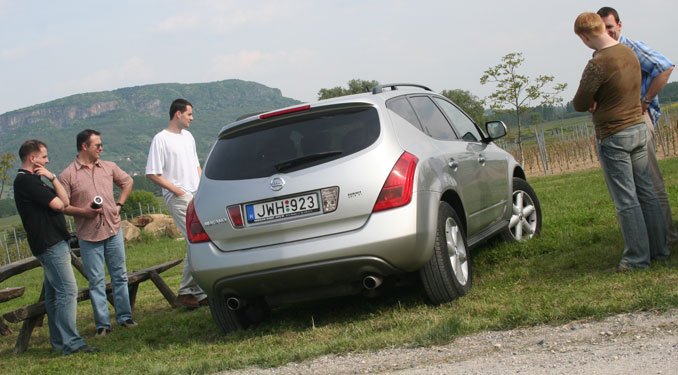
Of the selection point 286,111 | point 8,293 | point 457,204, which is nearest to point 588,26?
point 457,204

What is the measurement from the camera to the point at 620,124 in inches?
259

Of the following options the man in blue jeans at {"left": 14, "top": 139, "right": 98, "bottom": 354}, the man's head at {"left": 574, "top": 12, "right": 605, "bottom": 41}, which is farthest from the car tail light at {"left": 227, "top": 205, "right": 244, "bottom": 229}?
the man's head at {"left": 574, "top": 12, "right": 605, "bottom": 41}

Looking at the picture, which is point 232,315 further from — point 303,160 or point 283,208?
point 303,160

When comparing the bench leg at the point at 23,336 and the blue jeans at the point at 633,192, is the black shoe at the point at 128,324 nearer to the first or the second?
the bench leg at the point at 23,336

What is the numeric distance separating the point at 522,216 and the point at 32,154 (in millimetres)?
4861

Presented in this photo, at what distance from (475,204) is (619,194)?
1.19 m

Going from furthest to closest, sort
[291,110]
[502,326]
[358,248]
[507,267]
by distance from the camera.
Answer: [507,267], [291,110], [358,248], [502,326]

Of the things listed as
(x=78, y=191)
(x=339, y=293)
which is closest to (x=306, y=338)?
(x=339, y=293)

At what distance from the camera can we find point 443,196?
6.66m

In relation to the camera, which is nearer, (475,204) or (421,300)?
(421,300)

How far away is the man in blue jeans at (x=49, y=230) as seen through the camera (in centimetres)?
726

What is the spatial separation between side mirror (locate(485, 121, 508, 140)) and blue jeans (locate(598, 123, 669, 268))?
1466mm

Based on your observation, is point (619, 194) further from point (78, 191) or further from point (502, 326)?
point (78, 191)

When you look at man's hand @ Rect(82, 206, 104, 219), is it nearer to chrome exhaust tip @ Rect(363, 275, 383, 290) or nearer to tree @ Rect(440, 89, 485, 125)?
chrome exhaust tip @ Rect(363, 275, 383, 290)
